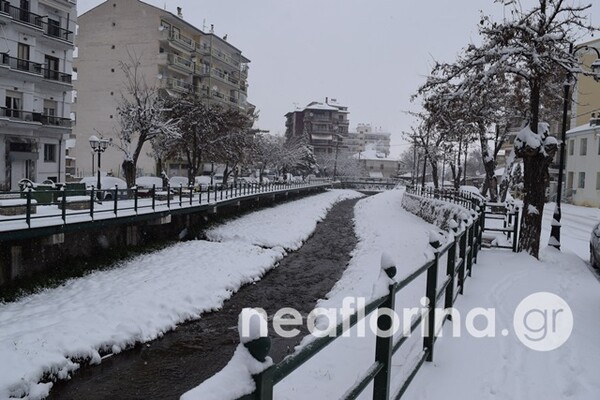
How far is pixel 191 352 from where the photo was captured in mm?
9734

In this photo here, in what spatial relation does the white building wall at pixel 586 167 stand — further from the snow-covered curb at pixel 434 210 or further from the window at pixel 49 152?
the window at pixel 49 152

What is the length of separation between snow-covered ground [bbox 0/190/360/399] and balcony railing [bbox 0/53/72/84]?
17.4m

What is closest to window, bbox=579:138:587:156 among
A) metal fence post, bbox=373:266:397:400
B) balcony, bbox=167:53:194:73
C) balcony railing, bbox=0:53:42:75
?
balcony, bbox=167:53:194:73

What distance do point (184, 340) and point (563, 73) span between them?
12.8 metres

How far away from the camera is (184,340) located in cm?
1048

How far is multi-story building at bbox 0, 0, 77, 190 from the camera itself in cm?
2858

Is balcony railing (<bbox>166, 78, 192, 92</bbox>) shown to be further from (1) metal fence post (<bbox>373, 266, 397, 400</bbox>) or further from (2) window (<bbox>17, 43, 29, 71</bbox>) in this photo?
(1) metal fence post (<bbox>373, 266, 397, 400</bbox>)

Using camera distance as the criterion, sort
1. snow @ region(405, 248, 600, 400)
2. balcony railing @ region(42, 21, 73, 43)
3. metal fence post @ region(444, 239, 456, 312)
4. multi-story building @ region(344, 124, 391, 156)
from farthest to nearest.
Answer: multi-story building @ region(344, 124, 391, 156) < balcony railing @ region(42, 21, 73, 43) < metal fence post @ region(444, 239, 456, 312) < snow @ region(405, 248, 600, 400)

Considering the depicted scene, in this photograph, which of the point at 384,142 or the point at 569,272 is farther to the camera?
the point at 384,142

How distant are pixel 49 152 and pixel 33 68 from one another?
5.74 metres

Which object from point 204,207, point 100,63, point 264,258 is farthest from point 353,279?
point 100,63

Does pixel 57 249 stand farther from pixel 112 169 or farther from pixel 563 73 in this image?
pixel 112 169

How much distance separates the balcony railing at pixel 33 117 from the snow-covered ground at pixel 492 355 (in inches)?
1011

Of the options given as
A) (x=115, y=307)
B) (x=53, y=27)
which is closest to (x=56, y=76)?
(x=53, y=27)
